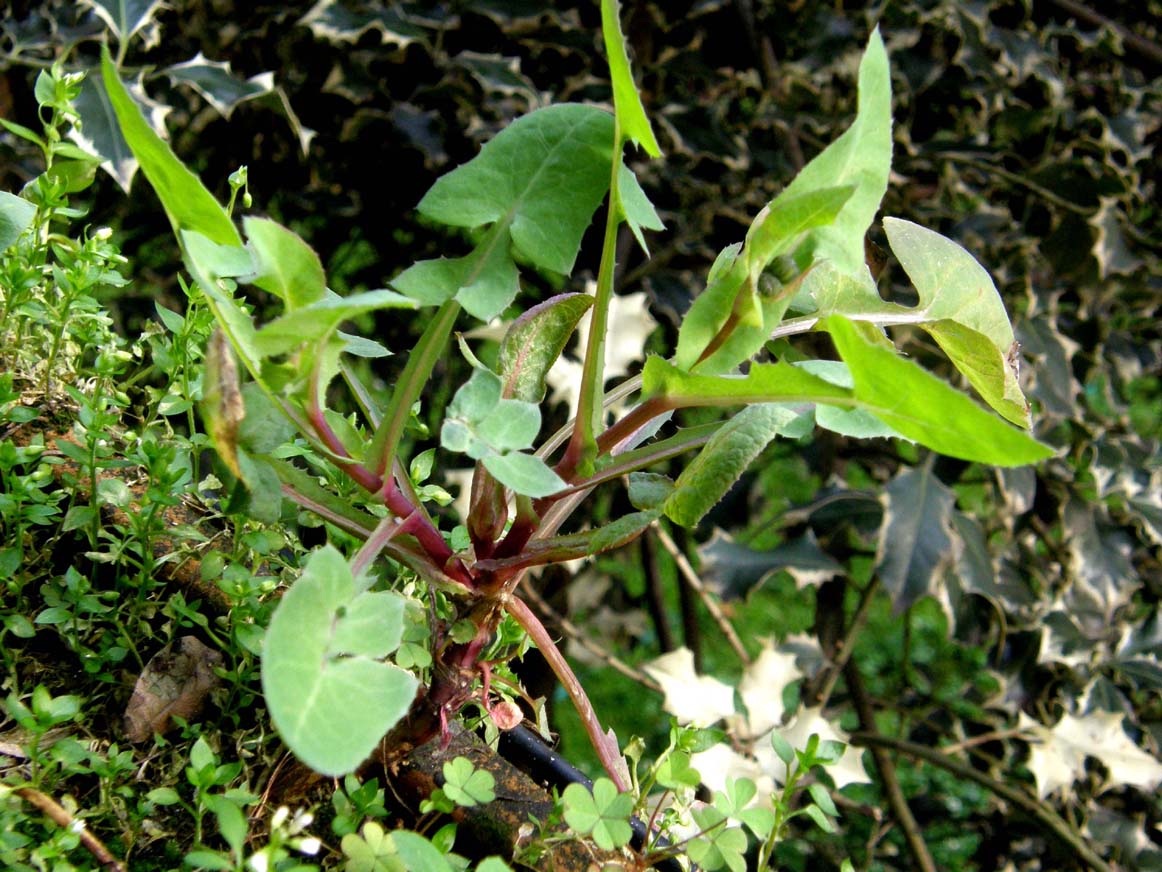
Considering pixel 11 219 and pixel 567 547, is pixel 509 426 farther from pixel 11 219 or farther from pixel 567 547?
pixel 11 219

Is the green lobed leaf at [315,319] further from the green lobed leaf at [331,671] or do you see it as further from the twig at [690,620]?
the twig at [690,620]

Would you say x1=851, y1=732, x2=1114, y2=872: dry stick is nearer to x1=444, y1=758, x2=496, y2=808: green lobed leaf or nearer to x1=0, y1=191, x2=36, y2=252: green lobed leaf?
x1=444, y1=758, x2=496, y2=808: green lobed leaf

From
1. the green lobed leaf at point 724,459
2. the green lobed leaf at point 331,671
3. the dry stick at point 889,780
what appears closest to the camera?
the green lobed leaf at point 331,671

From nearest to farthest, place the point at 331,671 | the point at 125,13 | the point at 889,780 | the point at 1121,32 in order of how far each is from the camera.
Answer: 1. the point at 331,671
2. the point at 125,13
3. the point at 889,780
4. the point at 1121,32

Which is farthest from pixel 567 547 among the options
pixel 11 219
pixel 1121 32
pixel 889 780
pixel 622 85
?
pixel 1121 32

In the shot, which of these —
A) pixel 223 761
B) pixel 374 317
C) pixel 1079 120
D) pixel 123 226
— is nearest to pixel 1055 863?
pixel 1079 120

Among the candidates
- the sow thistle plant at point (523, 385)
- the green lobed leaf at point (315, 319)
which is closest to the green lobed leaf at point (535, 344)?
the sow thistle plant at point (523, 385)

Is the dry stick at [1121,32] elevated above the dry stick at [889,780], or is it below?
above
